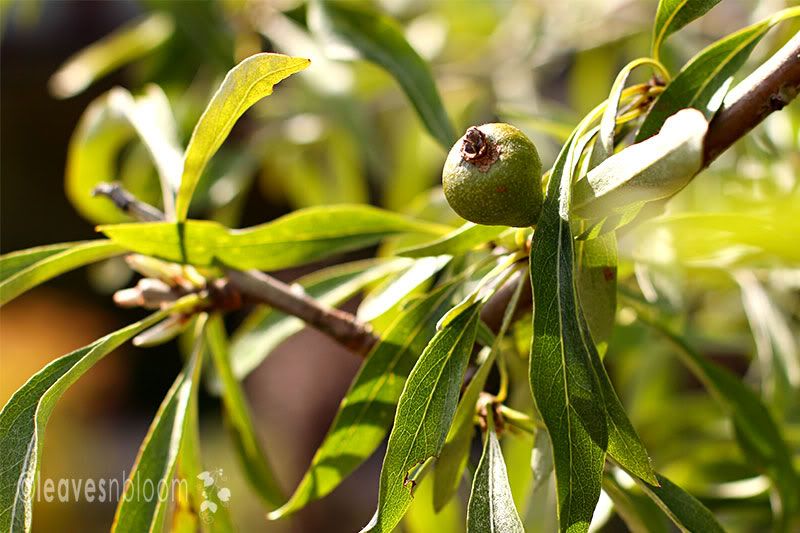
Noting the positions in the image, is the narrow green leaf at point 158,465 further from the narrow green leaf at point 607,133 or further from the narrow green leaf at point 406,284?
the narrow green leaf at point 607,133

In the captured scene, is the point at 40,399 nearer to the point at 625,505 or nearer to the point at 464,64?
the point at 625,505

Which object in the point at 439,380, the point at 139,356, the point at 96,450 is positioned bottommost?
the point at 439,380

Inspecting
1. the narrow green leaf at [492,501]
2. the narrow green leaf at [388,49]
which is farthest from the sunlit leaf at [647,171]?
the narrow green leaf at [388,49]

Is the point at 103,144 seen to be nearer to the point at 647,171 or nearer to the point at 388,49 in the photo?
the point at 388,49

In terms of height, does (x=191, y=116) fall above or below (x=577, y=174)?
above

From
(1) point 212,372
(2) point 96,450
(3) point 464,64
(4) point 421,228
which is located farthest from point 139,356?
(4) point 421,228
